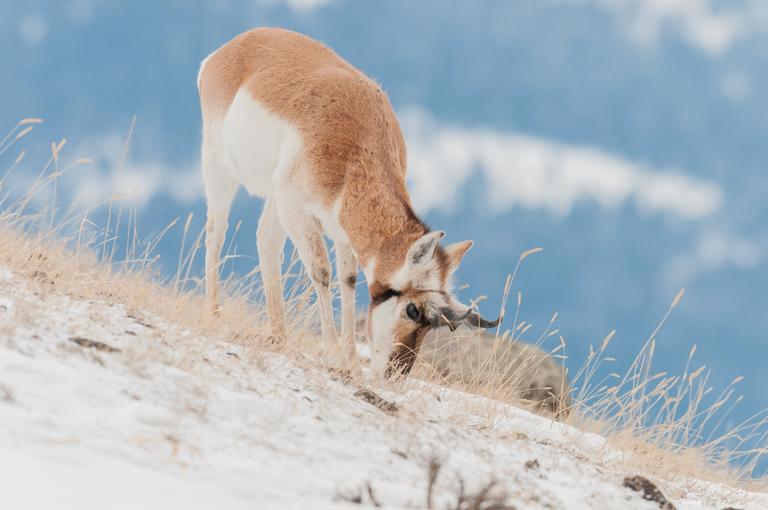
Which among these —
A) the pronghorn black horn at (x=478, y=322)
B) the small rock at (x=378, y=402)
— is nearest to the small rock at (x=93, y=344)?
the small rock at (x=378, y=402)

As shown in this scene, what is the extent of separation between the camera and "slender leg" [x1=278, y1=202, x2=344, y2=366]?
18.2 feet

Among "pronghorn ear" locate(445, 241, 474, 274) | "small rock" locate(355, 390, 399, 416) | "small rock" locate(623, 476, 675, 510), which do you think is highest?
"pronghorn ear" locate(445, 241, 474, 274)

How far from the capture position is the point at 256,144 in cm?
616

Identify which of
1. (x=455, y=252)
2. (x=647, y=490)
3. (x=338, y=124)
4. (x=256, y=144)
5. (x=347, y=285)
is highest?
(x=338, y=124)

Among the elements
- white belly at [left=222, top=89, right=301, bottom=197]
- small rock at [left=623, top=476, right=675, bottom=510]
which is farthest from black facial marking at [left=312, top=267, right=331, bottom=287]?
small rock at [left=623, top=476, right=675, bottom=510]

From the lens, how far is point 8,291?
4.09 meters

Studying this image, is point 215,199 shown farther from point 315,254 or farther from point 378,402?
point 378,402

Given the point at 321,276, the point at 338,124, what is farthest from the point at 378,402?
the point at 338,124

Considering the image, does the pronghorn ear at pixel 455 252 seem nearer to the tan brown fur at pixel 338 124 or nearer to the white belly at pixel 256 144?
the tan brown fur at pixel 338 124

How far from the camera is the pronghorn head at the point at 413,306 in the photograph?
4.66 metres

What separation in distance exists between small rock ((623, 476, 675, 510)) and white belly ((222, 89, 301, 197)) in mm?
4008

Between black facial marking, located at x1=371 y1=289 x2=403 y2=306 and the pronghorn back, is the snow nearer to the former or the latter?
black facial marking, located at x1=371 y1=289 x2=403 y2=306

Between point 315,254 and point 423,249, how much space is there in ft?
4.60

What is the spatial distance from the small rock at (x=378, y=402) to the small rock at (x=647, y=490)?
168 cm
